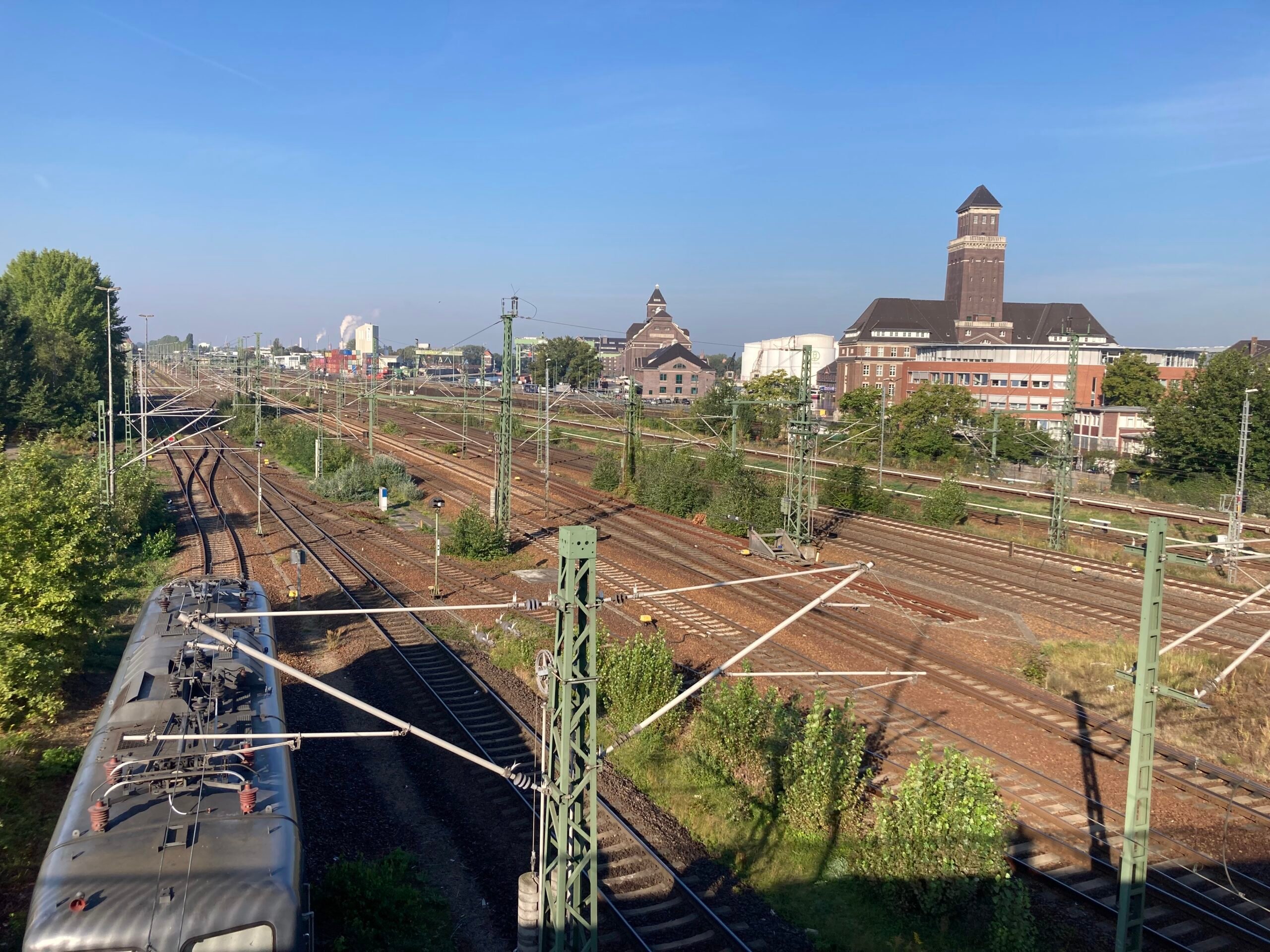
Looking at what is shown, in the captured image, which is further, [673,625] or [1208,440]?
[1208,440]

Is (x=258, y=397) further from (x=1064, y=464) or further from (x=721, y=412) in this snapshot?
(x=1064, y=464)

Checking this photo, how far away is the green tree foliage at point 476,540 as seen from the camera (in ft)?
92.2

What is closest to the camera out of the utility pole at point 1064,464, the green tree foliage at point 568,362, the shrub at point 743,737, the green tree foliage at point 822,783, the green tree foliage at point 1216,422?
the green tree foliage at point 822,783

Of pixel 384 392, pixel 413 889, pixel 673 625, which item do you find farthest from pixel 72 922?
pixel 384 392

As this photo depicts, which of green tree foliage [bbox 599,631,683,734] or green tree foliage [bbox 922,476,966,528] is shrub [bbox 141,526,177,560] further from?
green tree foliage [bbox 922,476,966,528]

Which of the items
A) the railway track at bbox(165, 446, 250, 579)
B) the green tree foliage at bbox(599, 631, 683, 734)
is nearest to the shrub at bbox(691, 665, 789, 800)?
the green tree foliage at bbox(599, 631, 683, 734)

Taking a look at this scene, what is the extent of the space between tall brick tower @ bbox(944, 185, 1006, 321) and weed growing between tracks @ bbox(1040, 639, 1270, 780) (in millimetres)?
94872

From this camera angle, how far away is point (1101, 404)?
70125mm

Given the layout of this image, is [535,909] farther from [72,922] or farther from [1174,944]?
[1174,944]

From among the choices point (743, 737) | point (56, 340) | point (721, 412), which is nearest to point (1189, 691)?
point (743, 737)

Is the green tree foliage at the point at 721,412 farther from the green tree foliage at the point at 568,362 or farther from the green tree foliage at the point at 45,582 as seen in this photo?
the green tree foliage at the point at 45,582

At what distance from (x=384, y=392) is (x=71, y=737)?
95.2m

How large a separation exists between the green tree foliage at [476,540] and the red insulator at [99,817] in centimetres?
2122

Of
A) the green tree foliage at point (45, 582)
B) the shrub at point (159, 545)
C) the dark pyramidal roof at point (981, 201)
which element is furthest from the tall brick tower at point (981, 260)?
the green tree foliage at point (45, 582)
